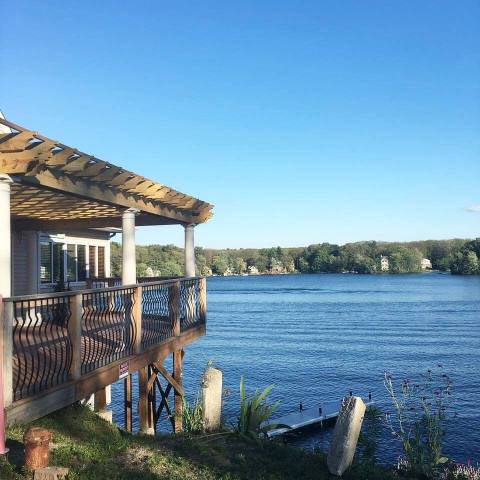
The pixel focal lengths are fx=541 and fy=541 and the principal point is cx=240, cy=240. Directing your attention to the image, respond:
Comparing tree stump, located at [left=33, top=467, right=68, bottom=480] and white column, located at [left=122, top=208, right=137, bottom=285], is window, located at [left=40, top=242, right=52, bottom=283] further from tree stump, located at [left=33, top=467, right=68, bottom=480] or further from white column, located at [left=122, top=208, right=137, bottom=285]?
tree stump, located at [left=33, top=467, right=68, bottom=480]

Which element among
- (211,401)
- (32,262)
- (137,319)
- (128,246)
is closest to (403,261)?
(32,262)

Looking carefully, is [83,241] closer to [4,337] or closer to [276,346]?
[4,337]

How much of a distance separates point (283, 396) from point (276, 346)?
1399 centimetres

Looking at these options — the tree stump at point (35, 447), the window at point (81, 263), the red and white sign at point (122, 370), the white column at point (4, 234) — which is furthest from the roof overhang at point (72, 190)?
the window at point (81, 263)

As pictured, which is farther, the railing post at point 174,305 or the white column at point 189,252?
the white column at point 189,252

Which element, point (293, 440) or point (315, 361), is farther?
point (315, 361)

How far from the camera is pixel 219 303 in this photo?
81.5m

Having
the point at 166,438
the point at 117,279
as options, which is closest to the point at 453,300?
the point at 117,279

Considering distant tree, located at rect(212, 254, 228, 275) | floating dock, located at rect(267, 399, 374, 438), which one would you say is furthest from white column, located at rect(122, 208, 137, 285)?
distant tree, located at rect(212, 254, 228, 275)

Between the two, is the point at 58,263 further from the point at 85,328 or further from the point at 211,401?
the point at 211,401

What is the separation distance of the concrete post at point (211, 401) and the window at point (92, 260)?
12.9 metres

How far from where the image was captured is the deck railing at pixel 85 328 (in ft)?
20.1

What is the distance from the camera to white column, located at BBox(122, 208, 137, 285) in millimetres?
11469

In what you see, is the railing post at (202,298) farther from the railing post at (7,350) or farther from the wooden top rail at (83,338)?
the railing post at (7,350)
